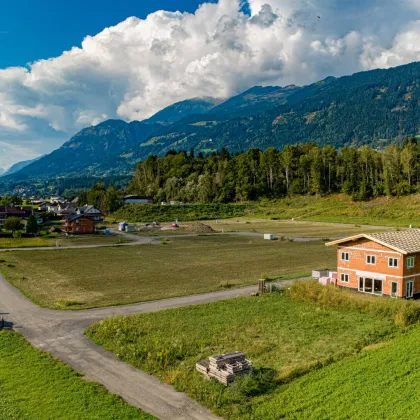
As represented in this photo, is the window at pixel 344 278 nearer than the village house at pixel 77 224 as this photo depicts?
Yes

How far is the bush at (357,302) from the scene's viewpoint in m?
25.5

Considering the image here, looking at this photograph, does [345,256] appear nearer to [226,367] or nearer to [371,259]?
[371,259]

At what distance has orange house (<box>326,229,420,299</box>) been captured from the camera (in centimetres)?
3194

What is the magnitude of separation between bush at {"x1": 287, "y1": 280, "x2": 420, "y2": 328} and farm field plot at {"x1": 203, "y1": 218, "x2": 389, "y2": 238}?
4559cm

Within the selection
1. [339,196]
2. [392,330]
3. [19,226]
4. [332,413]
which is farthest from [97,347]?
[339,196]

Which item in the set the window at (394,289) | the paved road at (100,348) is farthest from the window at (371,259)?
the paved road at (100,348)

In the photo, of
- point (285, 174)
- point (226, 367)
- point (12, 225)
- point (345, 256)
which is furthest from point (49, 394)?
point (285, 174)

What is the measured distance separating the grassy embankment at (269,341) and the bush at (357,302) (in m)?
0.06

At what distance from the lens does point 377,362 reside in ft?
64.6

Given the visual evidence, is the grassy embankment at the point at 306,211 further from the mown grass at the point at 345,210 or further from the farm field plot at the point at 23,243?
the farm field plot at the point at 23,243

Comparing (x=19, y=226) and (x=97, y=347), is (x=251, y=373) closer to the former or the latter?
(x=97, y=347)

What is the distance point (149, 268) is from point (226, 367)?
1191 inches

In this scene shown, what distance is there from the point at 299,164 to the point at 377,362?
118m

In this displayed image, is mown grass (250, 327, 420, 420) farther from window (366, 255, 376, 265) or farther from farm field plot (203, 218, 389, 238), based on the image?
farm field plot (203, 218, 389, 238)
